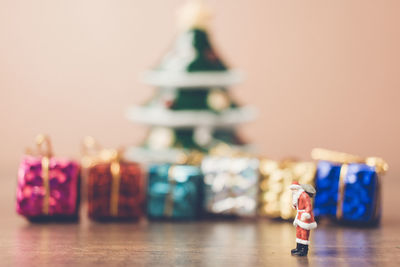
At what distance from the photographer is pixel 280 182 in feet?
8.40

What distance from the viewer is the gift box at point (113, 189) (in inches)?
98.2

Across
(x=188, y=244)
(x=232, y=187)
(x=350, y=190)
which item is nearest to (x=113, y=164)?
(x=232, y=187)

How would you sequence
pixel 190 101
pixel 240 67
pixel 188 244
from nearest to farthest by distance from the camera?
pixel 188 244 < pixel 190 101 < pixel 240 67

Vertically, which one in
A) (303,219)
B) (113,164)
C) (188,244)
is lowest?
(188,244)

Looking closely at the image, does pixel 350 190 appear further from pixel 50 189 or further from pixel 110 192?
pixel 50 189

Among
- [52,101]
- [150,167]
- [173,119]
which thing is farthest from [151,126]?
[52,101]

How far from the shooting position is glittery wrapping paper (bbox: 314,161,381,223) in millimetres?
2428

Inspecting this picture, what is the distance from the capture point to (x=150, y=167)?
101 inches

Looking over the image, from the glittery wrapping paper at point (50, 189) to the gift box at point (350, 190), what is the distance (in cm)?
103

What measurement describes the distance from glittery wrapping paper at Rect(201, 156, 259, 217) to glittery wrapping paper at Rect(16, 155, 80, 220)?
0.58 m

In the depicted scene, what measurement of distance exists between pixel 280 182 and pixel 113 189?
28.0 inches

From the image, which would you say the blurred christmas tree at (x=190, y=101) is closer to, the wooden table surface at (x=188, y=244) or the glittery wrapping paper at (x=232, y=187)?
the glittery wrapping paper at (x=232, y=187)

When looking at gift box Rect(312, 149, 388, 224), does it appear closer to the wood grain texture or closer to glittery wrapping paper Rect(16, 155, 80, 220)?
the wood grain texture

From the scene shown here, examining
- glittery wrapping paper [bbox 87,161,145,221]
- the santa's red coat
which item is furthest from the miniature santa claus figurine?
glittery wrapping paper [bbox 87,161,145,221]
